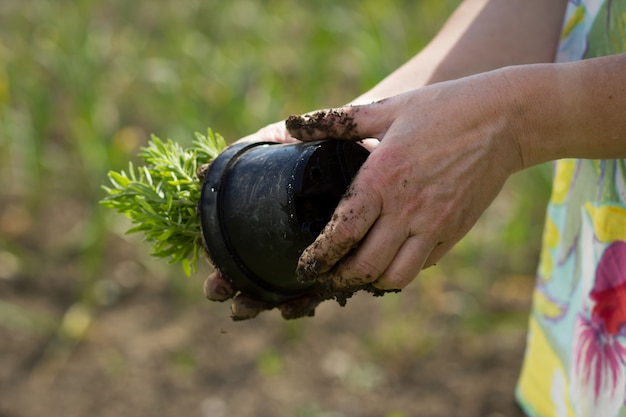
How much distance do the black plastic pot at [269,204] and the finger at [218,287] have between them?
0.08 feet

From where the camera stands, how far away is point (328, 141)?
1.25 metres

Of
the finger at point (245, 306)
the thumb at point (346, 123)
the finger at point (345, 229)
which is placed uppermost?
the thumb at point (346, 123)

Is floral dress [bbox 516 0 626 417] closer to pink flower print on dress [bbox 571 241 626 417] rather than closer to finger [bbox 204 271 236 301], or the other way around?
pink flower print on dress [bbox 571 241 626 417]

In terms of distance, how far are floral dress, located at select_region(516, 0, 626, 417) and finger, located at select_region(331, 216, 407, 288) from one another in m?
0.44

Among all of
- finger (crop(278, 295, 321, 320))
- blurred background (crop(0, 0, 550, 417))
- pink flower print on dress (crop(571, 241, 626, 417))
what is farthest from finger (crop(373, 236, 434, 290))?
blurred background (crop(0, 0, 550, 417))

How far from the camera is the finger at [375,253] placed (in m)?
1.14

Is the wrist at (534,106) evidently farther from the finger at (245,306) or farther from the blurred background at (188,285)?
the blurred background at (188,285)

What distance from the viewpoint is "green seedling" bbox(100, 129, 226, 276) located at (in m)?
1.40

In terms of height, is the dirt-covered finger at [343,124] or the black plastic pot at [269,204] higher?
the dirt-covered finger at [343,124]

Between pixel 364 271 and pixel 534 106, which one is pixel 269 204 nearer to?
pixel 364 271

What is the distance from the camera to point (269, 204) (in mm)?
1261

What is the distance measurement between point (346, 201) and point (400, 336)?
1.69 metres

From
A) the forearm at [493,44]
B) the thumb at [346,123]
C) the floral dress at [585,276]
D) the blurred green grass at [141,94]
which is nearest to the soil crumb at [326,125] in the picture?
the thumb at [346,123]

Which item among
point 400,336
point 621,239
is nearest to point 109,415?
point 400,336
